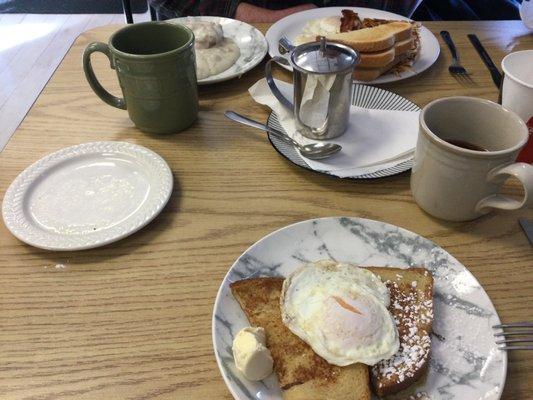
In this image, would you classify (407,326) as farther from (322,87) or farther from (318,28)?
(318,28)

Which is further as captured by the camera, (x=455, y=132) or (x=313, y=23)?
(x=313, y=23)

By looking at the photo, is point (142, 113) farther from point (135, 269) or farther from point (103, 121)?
point (135, 269)

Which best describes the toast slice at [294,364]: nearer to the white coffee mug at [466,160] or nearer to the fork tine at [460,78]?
the white coffee mug at [466,160]

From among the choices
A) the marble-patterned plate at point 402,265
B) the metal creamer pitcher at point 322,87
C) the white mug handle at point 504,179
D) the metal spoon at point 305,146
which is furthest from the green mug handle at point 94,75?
the white mug handle at point 504,179

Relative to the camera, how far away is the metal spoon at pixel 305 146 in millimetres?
852

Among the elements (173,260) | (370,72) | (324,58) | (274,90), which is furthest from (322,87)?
(173,260)

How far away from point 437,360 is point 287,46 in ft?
2.84

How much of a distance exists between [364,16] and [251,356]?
44.6 inches

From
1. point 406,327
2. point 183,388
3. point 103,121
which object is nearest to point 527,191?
point 406,327

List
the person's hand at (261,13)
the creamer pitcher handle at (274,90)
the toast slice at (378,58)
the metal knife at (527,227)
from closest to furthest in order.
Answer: the metal knife at (527,227) → the creamer pitcher handle at (274,90) → the toast slice at (378,58) → the person's hand at (261,13)

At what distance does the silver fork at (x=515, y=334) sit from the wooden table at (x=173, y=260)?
0.02 metres

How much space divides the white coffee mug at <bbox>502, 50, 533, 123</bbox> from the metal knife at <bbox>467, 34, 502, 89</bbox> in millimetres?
178

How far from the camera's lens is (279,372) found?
527mm

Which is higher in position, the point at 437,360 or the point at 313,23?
the point at 313,23
